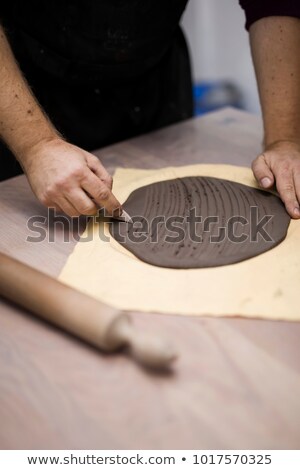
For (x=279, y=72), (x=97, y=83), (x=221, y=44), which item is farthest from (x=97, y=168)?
(x=221, y=44)

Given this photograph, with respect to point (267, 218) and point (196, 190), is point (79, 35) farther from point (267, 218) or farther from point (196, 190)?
point (267, 218)

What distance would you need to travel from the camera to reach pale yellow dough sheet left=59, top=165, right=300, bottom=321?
0.81 m

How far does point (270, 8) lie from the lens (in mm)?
1245

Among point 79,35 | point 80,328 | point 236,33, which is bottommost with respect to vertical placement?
point 236,33

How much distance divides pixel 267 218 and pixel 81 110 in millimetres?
656

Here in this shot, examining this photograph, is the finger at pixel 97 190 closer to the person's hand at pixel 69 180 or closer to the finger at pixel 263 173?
the person's hand at pixel 69 180

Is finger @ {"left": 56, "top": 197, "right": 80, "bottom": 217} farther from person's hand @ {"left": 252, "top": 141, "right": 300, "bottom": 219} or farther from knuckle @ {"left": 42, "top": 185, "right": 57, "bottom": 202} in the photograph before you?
person's hand @ {"left": 252, "top": 141, "right": 300, "bottom": 219}

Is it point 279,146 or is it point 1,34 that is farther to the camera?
point 279,146

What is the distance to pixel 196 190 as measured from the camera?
116cm

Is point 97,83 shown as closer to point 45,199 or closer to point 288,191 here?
point 45,199

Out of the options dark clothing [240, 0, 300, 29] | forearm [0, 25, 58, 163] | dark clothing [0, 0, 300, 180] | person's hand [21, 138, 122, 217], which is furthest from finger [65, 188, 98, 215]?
dark clothing [240, 0, 300, 29]

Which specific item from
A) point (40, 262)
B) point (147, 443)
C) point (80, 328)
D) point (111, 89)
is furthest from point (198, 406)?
point (111, 89)

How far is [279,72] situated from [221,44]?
5.83 feet

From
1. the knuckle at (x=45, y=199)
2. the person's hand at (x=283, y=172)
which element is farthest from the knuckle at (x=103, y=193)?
the person's hand at (x=283, y=172)
